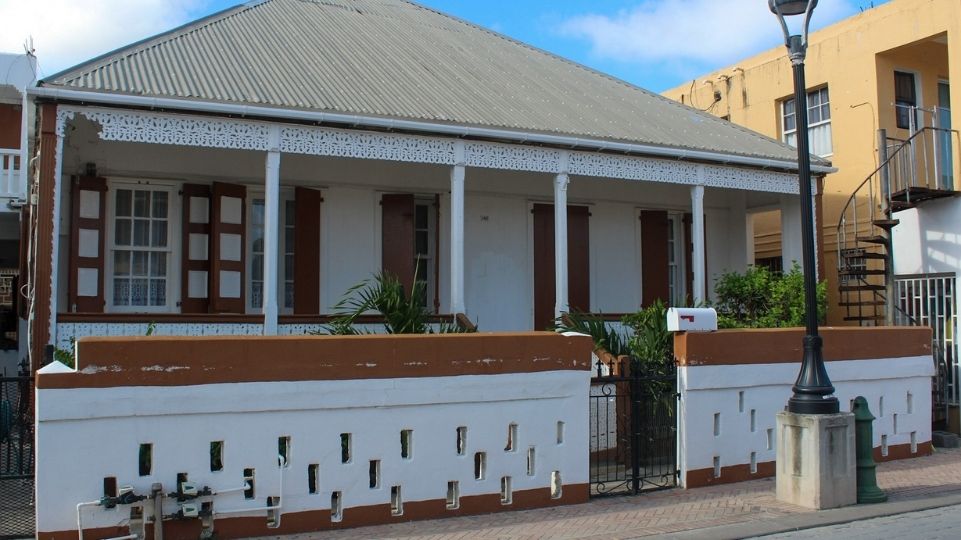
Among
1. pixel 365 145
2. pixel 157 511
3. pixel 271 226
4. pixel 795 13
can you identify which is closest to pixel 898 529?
Result: pixel 795 13

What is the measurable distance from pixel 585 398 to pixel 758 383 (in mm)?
2379

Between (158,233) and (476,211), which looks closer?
(158,233)

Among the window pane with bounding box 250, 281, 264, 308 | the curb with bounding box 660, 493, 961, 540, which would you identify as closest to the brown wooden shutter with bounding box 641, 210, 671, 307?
the window pane with bounding box 250, 281, 264, 308

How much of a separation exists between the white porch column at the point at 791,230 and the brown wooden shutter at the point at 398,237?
709 centimetres

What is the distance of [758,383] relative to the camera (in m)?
9.73

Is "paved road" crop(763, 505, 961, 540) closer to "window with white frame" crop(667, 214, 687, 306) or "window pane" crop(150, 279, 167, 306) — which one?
"window with white frame" crop(667, 214, 687, 306)

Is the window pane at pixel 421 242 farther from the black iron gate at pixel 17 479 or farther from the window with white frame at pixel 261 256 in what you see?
the black iron gate at pixel 17 479

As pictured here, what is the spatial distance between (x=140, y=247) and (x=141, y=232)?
245 millimetres

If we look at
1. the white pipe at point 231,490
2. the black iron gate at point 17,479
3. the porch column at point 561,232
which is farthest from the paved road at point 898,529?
the black iron gate at point 17,479

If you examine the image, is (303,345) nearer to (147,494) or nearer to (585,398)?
(147,494)

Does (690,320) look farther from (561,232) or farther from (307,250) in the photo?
(307,250)

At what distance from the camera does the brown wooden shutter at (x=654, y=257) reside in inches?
650

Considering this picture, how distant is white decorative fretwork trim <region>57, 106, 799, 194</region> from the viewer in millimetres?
10719

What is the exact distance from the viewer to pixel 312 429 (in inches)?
289
